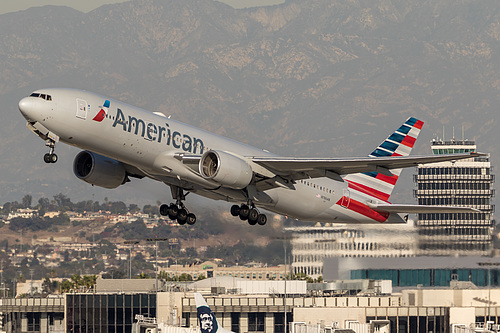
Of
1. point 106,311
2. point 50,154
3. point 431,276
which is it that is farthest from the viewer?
point 431,276

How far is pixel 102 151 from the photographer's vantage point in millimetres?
54562

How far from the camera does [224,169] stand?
183 ft

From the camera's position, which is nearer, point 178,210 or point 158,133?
point 158,133

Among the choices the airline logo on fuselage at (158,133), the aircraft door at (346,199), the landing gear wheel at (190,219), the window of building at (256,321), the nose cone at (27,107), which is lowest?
the window of building at (256,321)

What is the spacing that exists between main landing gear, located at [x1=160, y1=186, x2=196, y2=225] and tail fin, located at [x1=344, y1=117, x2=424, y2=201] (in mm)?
9952

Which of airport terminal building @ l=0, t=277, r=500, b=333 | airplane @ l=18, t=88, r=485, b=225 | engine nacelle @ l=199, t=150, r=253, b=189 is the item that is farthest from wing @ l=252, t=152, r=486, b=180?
airport terminal building @ l=0, t=277, r=500, b=333

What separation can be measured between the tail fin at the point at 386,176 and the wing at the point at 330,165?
276 inches

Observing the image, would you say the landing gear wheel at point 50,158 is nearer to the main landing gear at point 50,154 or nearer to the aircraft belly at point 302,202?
the main landing gear at point 50,154

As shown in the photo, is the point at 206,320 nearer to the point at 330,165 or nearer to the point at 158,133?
the point at 330,165

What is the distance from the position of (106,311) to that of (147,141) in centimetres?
4771

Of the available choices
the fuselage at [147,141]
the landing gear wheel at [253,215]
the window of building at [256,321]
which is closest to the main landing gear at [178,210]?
the fuselage at [147,141]

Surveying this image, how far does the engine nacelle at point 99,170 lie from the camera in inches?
2352

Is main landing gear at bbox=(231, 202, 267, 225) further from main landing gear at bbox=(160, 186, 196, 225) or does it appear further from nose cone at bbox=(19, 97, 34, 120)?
nose cone at bbox=(19, 97, 34, 120)

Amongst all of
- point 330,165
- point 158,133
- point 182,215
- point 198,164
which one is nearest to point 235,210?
point 182,215
